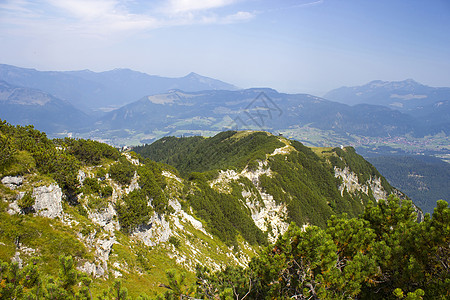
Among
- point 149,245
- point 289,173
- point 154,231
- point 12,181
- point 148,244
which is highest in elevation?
point 12,181

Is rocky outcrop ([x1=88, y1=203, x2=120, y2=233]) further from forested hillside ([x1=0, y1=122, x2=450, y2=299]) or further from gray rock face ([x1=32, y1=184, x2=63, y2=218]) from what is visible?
gray rock face ([x1=32, y1=184, x2=63, y2=218])

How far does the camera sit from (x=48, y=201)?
70.5ft

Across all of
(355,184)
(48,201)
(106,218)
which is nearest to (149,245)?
(106,218)

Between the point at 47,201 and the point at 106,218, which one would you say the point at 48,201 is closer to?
the point at 47,201

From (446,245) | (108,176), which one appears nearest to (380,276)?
(446,245)

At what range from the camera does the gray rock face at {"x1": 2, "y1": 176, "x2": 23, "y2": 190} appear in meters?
19.9

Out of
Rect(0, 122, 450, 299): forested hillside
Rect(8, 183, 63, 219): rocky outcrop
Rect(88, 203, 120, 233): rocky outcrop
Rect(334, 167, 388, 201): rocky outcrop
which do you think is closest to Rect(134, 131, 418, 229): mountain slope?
Rect(334, 167, 388, 201): rocky outcrop

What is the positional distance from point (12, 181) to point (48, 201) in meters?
3.15

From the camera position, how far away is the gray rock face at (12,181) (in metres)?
19.9

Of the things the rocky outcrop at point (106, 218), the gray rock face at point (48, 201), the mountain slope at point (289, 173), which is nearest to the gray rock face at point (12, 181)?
the gray rock face at point (48, 201)

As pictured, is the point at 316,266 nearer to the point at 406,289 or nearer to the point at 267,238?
the point at 406,289

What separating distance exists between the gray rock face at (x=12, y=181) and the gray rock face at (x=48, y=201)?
1.35 m

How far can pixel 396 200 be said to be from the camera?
743 inches

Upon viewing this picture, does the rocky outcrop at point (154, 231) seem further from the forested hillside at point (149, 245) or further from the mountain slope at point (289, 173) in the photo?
the mountain slope at point (289, 173)
